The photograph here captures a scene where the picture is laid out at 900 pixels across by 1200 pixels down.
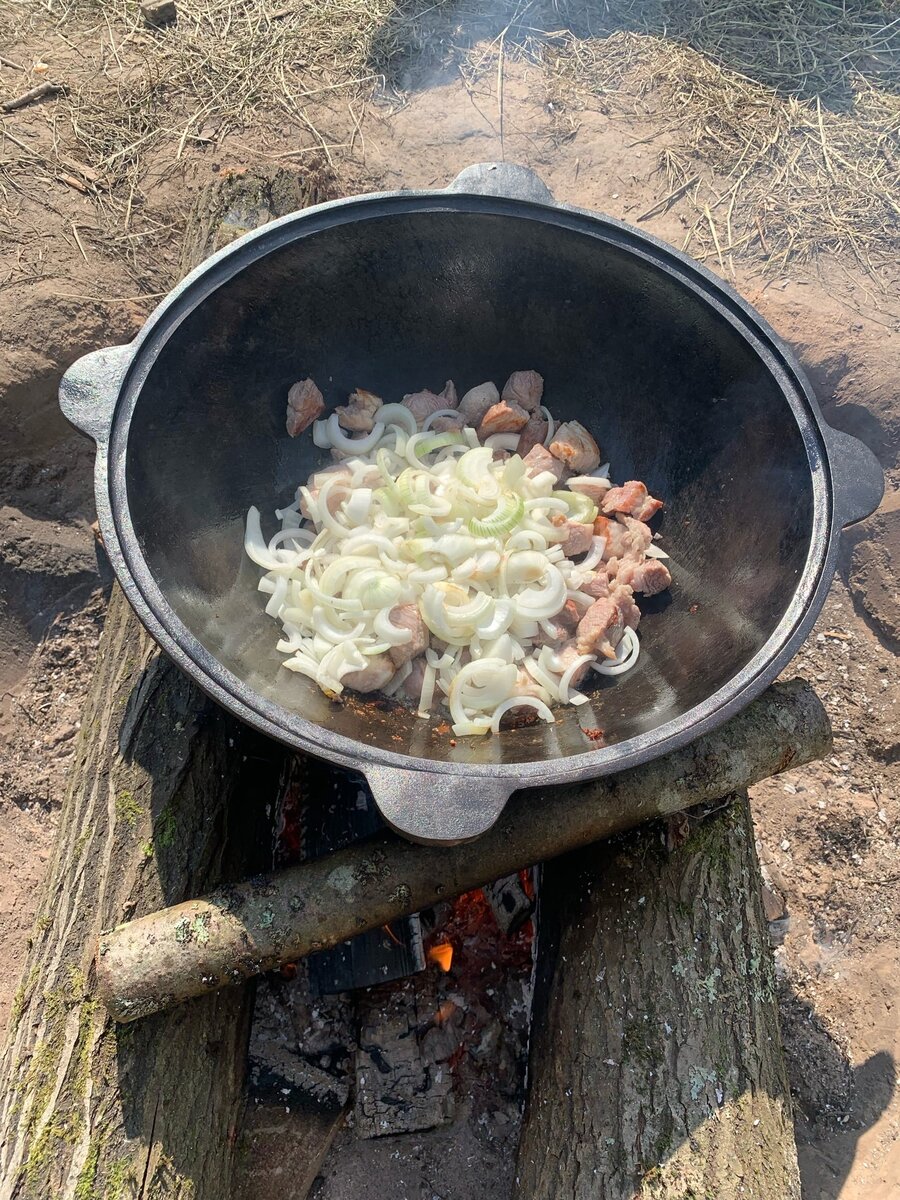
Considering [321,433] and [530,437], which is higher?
[530,437]

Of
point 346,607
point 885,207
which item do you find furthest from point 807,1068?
point 885,207

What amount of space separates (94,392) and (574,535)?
1.92 m

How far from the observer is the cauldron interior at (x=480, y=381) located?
8.62 ft

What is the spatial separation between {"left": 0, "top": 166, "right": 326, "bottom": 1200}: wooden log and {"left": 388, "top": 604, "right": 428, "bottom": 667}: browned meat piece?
0.80m

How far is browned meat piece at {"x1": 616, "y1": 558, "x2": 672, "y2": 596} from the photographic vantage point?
3094 millimetres

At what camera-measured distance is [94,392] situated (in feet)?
8.05

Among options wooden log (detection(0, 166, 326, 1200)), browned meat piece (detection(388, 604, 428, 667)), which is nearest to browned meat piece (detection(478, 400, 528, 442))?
browned meat piece (detection(388, 604, 428, 667))

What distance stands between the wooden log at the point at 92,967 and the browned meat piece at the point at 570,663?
4.50 feet

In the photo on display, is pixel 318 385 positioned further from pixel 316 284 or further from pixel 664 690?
pixel 664 690

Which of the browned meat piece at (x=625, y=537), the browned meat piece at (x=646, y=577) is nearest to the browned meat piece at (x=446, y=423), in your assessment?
the browned meat piece at (x=625, y=537)

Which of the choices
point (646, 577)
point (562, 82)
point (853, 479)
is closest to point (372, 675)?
point (646, 577)

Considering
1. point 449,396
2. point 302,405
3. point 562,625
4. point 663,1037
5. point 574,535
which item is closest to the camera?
point 663,1037

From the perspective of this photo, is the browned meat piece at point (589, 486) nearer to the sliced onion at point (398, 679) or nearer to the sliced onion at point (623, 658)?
the sliced onion at point (623, 658)

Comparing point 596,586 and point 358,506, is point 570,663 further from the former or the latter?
point 358,506
